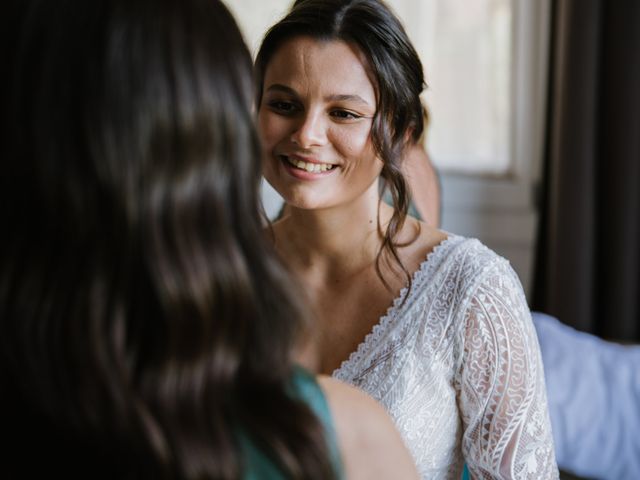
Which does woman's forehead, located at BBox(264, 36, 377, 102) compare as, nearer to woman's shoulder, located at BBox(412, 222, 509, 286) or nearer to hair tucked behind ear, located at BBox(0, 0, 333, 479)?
woman's shoulder, located at BBox(412, 222, 509, 286)

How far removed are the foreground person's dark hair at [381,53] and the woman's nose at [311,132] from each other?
88mm

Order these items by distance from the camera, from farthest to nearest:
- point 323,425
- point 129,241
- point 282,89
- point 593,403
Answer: point 593,403 < point 282,89 < point 323,425 < point 129,241

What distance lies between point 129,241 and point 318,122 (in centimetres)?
77

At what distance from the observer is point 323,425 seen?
75cm

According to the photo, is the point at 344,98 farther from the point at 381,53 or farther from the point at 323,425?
the point at 323,425

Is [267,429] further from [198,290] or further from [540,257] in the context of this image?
[540,257]

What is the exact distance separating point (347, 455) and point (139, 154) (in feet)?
1.14

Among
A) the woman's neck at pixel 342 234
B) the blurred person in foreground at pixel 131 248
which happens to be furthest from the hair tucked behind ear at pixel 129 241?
the woman's neck at pixel 342 234

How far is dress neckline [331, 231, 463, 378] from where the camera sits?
1416 mm

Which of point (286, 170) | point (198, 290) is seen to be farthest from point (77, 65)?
point (286, 170)

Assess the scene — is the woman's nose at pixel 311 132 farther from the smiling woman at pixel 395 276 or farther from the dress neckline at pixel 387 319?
the dress neckline at pixel 387 319

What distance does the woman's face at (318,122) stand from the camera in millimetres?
1370

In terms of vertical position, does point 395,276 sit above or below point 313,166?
below

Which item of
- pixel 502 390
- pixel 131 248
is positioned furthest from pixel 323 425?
pixel 502 390
